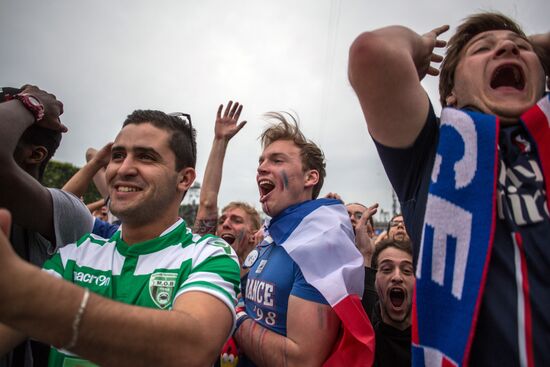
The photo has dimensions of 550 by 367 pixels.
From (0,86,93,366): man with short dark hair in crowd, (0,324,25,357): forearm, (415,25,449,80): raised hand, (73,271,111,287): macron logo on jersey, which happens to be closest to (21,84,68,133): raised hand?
(0,86,93,366): man with short dark hair in crowd

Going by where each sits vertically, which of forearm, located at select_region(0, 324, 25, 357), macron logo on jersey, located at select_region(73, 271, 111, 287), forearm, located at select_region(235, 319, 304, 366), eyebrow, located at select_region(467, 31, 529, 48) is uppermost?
eyebrow, located at select_region(467, 31, 529, 48)

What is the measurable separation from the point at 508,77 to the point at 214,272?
5.16 feet

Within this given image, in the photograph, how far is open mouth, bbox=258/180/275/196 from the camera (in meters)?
2.94

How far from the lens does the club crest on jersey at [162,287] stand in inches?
60.9

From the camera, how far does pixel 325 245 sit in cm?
226

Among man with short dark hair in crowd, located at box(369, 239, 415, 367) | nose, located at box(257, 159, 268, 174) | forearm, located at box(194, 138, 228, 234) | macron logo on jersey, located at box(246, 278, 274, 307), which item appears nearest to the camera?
macron logo on jersey, located at box(246, 278, 274, 307)

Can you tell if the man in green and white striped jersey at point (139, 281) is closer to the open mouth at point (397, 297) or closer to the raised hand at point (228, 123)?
the raised hand at point (228, 123)

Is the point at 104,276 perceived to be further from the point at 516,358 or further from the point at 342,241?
the point at 516,358

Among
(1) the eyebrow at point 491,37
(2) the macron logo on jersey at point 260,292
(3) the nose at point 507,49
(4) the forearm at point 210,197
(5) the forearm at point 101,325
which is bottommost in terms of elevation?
(2) the macron logo on jersey at point 260,292

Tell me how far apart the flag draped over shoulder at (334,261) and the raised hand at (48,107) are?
1549 millimetres

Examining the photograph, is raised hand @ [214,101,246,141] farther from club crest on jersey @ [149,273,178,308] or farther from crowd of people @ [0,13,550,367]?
club crest on jersey @ [149,273,178,308]

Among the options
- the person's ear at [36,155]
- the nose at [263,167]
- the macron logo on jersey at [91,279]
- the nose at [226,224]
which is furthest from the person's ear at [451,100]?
the nose at [226,224]

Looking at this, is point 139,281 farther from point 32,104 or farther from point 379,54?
point 379,54

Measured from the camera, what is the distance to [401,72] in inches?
52.7
